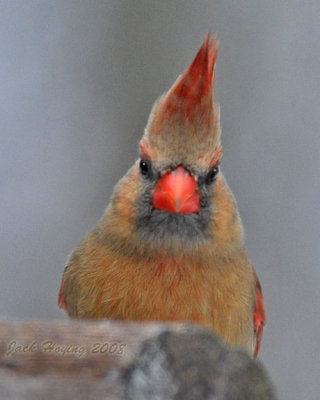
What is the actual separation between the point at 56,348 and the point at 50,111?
268 centimetres

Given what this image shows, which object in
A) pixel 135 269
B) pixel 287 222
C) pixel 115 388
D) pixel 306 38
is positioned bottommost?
pixel 287 222

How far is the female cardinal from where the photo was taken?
5.99ft

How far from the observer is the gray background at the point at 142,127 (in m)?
3.48

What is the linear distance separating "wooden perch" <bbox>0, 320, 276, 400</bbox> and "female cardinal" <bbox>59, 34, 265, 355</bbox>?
0.72m

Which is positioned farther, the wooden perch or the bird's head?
the bird's head

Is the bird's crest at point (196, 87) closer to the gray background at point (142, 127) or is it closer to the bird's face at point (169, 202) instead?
the bird's face at point (169, 202)

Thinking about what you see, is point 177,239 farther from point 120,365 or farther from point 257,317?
point 120,365

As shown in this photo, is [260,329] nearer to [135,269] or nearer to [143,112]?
[135,269]

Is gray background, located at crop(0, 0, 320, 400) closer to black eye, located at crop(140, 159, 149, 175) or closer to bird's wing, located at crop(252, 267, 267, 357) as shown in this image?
bird's wing, located at crop(252, 267, 267, 357)

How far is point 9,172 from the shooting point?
352 cm

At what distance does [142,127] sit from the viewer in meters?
3.67

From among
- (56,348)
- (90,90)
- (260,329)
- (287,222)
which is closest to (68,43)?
(90,90)

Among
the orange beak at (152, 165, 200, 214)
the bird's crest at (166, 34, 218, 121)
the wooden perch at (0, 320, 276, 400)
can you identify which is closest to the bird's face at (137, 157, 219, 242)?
the orange beak at (152, 165, 200, 214)

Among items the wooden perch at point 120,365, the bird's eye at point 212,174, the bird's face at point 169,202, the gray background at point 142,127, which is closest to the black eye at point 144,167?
the bird's face at point 169,202
